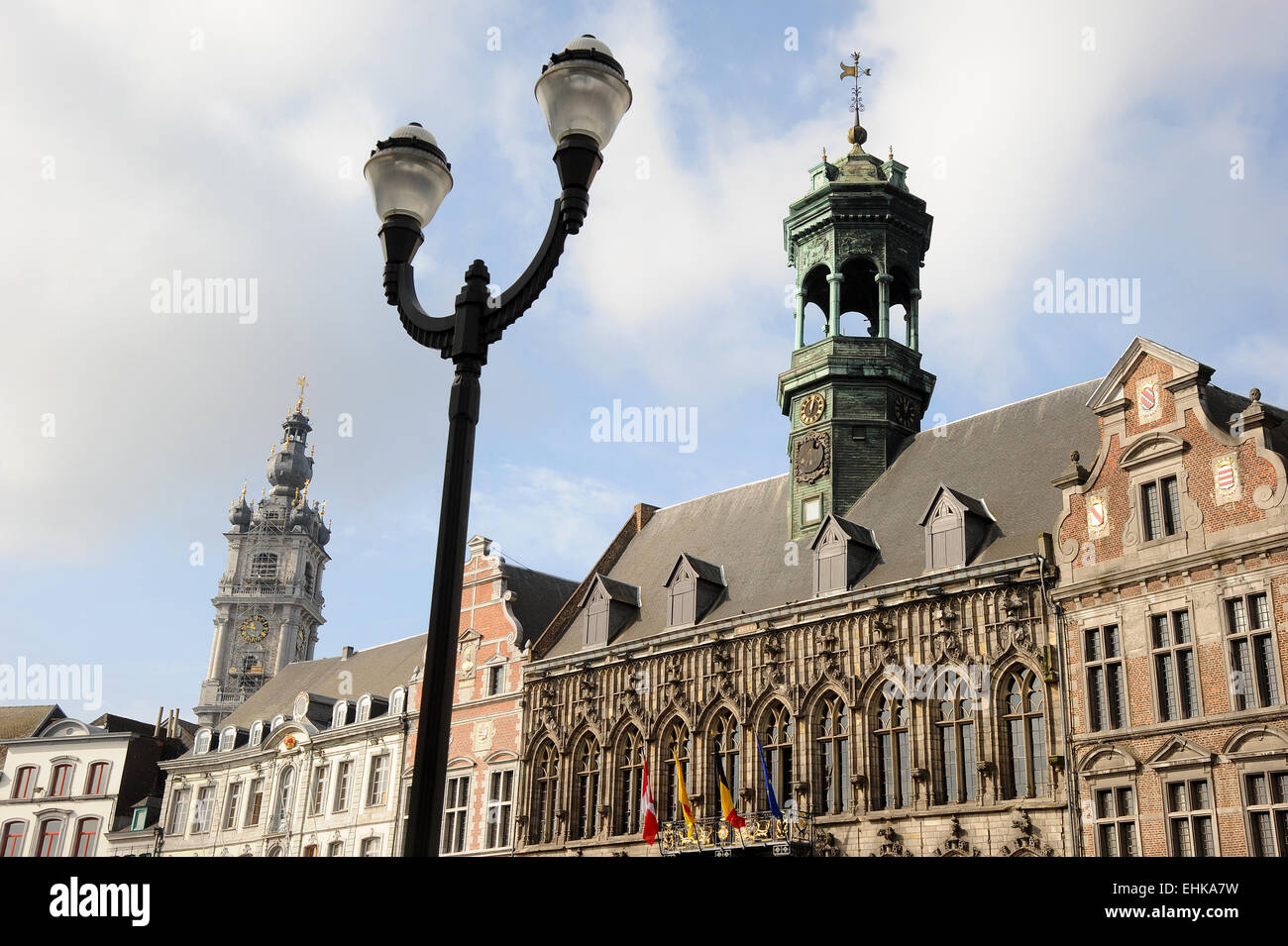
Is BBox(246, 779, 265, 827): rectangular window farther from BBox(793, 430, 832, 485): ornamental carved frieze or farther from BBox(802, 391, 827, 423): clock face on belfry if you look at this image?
BBox(802, 391, 827, 423): clock face on belfry

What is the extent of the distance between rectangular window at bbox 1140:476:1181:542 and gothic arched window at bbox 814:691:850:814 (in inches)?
337

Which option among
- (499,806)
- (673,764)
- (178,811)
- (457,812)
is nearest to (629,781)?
(673,764)

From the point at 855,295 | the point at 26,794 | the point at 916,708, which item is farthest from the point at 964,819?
the point at 26,794

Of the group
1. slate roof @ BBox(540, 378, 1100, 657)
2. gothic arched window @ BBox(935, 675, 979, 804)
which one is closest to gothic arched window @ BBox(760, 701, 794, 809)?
slate roof @ BBox(540, 378, 1100, 657)

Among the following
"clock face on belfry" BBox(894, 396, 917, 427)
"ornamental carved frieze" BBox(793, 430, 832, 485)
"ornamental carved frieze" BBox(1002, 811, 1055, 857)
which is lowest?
"ornamental carved frieze" BBox(1002, 811, 1055, 857)

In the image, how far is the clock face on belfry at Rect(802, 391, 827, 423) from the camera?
36344 millimetres

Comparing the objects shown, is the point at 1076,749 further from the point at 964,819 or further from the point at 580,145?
the point at 580,145

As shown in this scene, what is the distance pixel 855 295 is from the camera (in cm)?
3966

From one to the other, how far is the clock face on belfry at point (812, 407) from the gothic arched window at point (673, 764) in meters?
9.68

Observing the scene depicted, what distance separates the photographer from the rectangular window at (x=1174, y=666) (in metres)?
24.2

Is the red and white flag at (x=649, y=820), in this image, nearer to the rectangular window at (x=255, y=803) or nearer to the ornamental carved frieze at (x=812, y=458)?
the ornamental carved frieze at (x=812, y=458)

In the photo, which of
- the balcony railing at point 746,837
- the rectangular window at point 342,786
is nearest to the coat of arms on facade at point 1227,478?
the balcony railing at point 746,837
